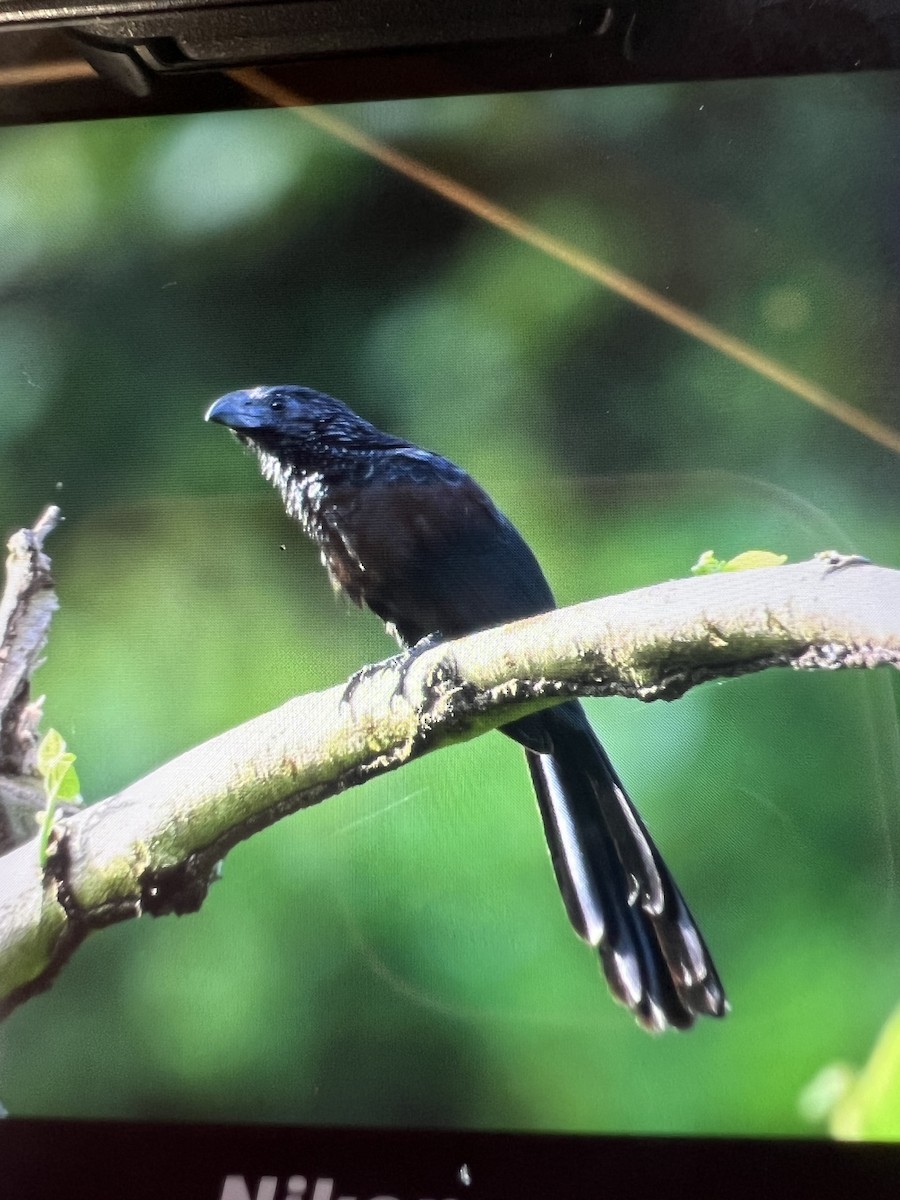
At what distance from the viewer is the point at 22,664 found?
105 centimetres

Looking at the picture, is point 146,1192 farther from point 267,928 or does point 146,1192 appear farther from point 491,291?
point 491,291

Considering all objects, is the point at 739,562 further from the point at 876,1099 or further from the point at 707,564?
the point at 876,1099

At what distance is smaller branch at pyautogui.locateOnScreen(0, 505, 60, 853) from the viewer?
103cm

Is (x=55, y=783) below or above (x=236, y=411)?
below

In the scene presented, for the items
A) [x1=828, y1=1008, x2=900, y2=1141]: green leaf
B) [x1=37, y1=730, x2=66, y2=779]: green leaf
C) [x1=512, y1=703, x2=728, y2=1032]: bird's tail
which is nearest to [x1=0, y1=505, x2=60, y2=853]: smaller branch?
[x1=37, y1=730, x2=66, y2=779]: green leaf

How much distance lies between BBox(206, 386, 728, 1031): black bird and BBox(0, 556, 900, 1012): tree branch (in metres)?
0.06

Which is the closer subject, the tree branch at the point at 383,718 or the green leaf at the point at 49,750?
the tree branch at the point at 383,718

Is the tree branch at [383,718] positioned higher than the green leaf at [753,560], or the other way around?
the green leaf at [753,560]

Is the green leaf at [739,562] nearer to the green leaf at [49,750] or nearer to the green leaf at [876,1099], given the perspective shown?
the green leaf at [876,1099]

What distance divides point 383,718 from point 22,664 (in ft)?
1.35

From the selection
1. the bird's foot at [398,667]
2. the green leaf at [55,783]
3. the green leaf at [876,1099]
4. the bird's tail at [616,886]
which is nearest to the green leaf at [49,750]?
the green leaf at [55,783]

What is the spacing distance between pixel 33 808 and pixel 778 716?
0.78 meters

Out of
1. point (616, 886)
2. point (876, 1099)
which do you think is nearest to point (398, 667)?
point (616, 886)

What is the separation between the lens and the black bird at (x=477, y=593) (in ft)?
3.07
